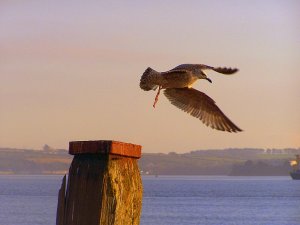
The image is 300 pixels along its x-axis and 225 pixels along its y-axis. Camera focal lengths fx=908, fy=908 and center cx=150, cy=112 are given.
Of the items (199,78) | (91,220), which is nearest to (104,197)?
(91,220)

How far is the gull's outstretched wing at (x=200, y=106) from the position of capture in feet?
34.6

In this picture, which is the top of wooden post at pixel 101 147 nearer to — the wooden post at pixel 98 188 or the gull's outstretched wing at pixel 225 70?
the wooden post at pixel 98 188

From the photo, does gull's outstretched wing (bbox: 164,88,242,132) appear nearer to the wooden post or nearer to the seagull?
the seagull

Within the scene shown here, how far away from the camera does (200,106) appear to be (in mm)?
11039

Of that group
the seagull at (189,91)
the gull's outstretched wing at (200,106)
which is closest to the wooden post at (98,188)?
the seagull at (189,91)

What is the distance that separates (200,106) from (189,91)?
420 mm

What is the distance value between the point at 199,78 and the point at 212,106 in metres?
0.81

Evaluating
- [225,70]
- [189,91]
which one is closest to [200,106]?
[189,91]

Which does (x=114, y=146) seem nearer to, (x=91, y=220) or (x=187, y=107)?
(x=91, y=220)

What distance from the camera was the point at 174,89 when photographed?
1045 centimetres

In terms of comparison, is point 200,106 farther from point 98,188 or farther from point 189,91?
point 98,188

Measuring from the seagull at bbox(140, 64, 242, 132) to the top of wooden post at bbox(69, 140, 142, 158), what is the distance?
539cm

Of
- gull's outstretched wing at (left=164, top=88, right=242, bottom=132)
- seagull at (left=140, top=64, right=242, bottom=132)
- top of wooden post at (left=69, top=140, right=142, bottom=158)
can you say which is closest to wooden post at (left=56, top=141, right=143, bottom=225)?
top of wooden post at (left=69, top=140, right=142, bottom=158)

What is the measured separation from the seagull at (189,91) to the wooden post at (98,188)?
5408 millimetres
